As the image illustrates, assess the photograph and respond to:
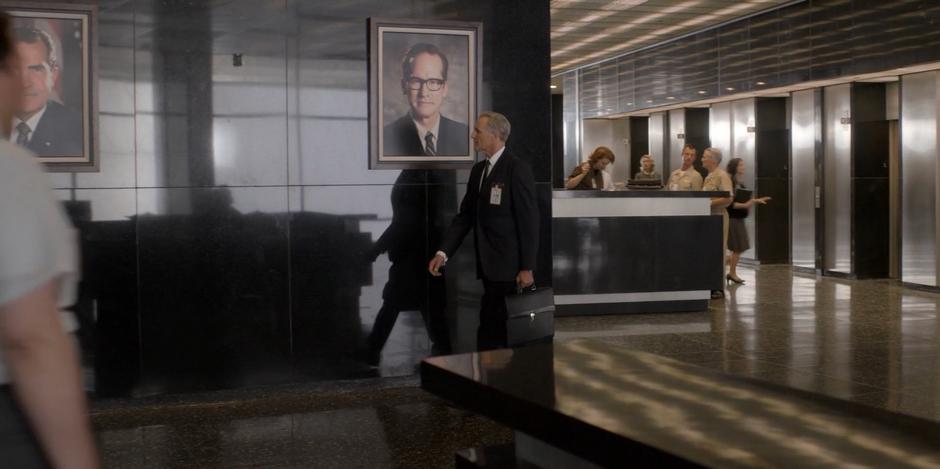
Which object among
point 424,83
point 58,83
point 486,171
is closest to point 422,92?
point 424,83

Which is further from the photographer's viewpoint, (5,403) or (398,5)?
(398,5)

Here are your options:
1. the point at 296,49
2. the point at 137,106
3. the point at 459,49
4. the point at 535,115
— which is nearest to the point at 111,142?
the point at 137,106

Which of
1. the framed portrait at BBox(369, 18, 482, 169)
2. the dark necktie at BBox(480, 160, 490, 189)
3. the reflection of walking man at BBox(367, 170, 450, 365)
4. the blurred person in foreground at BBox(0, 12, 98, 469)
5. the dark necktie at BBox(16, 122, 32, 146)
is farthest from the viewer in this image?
the reflection of walking man at BBox(367, 170, 450, 365)

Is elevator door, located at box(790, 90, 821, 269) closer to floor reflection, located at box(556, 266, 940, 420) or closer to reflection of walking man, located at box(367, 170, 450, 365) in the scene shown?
floor reflection, located at box(556, 266, 940, 420)

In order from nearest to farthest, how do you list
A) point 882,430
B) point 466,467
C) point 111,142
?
point 882,430 < point 466,467 < point 111,142

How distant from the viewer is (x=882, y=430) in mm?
2398

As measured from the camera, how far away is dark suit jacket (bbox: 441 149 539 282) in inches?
240

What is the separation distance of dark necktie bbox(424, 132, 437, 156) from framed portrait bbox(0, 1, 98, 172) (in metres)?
2.02

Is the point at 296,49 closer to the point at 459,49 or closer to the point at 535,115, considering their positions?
the point at 459,49

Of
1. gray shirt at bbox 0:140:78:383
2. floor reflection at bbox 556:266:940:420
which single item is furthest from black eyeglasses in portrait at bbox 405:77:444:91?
gray shirt at bbox 0:140:78:383

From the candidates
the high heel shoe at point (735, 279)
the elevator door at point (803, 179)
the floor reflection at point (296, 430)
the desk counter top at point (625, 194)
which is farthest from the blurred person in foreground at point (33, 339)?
the elevator door at point (803, 179)

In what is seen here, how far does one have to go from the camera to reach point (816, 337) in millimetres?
9055

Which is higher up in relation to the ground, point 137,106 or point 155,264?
point 137,106

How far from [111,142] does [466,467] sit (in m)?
3.76
